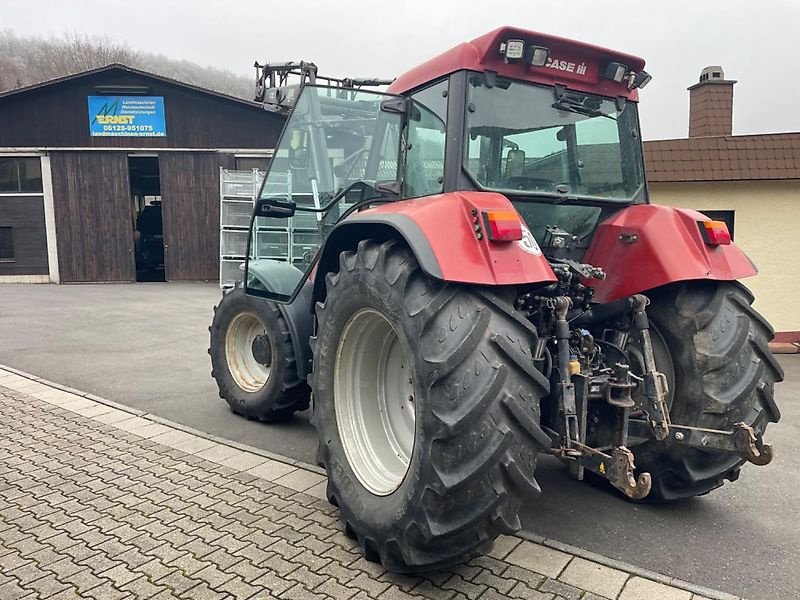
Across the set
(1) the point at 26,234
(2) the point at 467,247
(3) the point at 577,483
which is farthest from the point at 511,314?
(1) the point at 26,234

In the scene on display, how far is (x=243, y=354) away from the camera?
17.4 feet

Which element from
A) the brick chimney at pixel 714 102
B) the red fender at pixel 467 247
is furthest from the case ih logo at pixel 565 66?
the brick chimney at pixel 714 102

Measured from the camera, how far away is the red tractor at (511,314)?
2.49 m

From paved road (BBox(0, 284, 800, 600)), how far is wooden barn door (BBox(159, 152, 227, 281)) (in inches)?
300

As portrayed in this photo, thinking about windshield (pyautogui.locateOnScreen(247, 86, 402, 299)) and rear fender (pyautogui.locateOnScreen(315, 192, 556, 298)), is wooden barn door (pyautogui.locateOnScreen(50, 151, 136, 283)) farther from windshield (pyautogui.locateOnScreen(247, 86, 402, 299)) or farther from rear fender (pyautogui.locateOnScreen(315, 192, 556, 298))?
rear fender (pyautogui.locateOnScreen(315, 192, 556, 298))

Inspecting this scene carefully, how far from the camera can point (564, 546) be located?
3.05 m

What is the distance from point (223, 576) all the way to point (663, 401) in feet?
7.16

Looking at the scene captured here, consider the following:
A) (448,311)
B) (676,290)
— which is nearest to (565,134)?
(676,290)

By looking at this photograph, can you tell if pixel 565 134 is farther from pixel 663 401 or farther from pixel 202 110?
pixel 202 110

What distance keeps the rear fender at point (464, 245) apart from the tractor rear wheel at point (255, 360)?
2.06 m

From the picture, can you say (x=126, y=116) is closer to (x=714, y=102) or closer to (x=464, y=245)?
(x=714, y=102)

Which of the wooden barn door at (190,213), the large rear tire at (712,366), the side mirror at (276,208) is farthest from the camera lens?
the wooden barn door at (190,213)

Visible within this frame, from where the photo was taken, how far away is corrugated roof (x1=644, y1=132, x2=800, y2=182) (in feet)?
27.9

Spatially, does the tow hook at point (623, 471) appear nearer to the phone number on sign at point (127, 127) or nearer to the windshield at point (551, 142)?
the windshield at point (551, 142)
